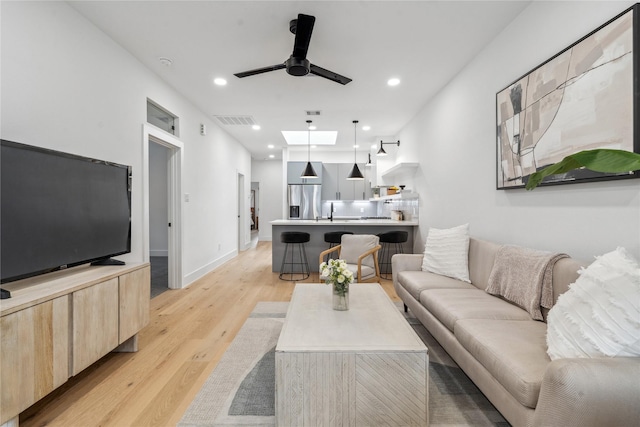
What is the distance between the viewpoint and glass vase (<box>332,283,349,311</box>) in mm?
2066

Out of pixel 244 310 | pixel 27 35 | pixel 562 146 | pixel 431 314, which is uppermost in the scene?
pixel 27 35

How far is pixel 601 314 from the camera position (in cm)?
119

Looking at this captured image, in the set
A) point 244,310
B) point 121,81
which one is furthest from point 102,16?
point 244,310

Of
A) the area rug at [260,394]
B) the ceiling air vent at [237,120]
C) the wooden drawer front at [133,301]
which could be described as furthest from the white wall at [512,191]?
the wooden drawer front at [133,301]

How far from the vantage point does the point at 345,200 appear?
26.8 ft

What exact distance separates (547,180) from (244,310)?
124 inches

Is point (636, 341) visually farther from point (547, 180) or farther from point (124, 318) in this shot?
point (124, 318)

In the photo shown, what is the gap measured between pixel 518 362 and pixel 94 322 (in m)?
2.48

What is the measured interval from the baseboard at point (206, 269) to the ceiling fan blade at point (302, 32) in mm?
3454

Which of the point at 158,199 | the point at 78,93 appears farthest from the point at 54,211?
the point at 158,199

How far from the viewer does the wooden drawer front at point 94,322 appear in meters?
1.78

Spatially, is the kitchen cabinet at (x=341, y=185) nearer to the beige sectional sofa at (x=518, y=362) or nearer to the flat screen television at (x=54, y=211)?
the beige sectional sofa at (x=518, y=362)

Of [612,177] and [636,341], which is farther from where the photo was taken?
[612,177]

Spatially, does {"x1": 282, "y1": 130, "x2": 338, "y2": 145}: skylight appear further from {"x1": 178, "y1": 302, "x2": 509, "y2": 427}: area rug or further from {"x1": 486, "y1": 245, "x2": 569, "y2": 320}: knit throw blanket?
{"x1": 178, "y1": 302, "x2": 509, "y2": 427}: area rug
